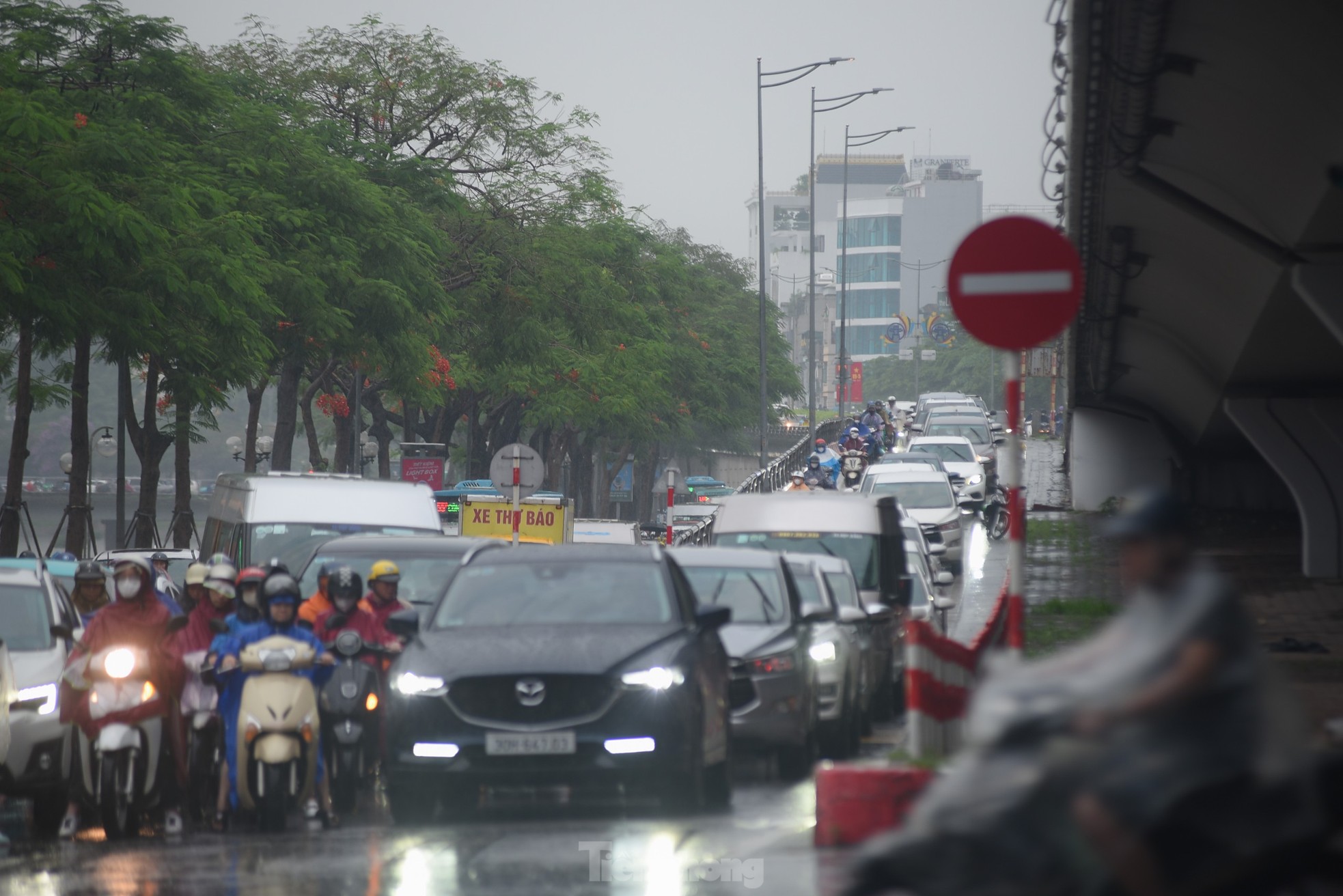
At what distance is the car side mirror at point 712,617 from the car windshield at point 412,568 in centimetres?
437

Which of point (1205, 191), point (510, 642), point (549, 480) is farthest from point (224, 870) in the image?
point (549, 480)

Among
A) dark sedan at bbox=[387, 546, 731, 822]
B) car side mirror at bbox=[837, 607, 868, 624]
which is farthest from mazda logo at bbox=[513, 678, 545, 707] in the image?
car side mirror at bbox=[837, 607, 868, 624]

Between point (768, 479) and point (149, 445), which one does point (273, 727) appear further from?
point (768, 479)

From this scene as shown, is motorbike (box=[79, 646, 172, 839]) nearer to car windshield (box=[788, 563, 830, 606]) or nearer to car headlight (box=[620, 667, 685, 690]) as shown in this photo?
car headlight (box=[620, 667, 685, 690])

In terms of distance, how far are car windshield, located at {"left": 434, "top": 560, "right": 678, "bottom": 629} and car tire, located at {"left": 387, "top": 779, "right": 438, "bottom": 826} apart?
1044mm

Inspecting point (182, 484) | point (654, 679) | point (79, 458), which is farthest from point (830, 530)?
point (182, 484)

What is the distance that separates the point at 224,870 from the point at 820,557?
8342 millimetres

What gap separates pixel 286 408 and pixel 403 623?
29.2 m

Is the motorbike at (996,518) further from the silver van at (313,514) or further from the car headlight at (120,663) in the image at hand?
the car headlight at (120,663)

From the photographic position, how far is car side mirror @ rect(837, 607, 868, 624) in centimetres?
1330

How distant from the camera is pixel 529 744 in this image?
1020 cm

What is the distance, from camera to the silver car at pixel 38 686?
37.6 ft

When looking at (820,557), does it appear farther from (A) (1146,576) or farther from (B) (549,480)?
(B) (549,480)

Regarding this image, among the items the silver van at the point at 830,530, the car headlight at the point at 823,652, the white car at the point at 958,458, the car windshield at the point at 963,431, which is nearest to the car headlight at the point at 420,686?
the car headlight at the point at 823,652
